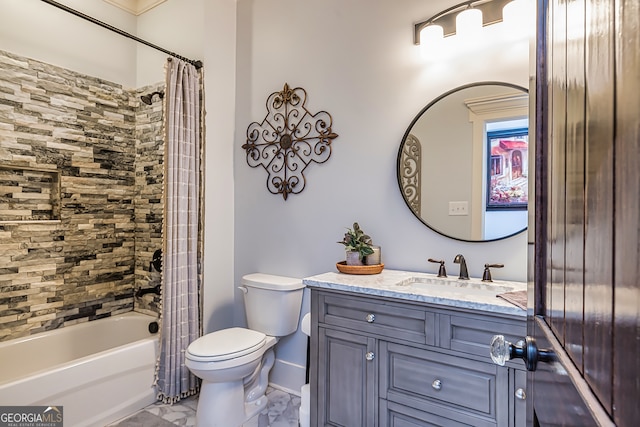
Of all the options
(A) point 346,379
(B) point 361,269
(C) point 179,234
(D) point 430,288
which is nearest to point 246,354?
(A) point 346,379

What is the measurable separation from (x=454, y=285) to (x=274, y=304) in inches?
44.6

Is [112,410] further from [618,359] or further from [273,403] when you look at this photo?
[618,359]

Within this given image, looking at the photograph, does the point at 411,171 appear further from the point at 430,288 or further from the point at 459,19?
the point at 459,19

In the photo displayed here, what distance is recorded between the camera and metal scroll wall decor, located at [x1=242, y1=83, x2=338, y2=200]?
2406 millimetres

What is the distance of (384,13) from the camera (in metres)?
2.14

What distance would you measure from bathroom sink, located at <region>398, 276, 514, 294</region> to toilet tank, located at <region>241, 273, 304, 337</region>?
2.67ft

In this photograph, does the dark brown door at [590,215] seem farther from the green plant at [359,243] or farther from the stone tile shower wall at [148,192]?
the stone tile shower wall at [148,192]

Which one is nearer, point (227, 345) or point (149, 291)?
point (227, 345)

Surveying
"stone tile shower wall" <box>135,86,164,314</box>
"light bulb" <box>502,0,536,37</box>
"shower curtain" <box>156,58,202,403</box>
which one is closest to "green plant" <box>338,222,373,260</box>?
"shower curtain" <box>156,58,202,403</box>

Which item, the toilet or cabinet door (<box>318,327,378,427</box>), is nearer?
cabinet door (<box>318,327,378,427</box>)

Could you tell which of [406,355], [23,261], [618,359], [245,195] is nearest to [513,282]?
[406,355]

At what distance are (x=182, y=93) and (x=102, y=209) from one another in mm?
1184

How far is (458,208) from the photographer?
75.7 inches

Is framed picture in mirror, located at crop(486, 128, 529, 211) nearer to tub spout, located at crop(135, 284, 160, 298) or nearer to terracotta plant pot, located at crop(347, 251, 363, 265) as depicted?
terracotta plant pot, located at crop(347, 251, 363, 265)
